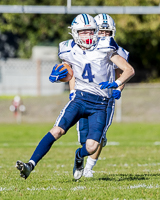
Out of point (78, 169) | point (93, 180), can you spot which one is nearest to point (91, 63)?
point (78, 169)

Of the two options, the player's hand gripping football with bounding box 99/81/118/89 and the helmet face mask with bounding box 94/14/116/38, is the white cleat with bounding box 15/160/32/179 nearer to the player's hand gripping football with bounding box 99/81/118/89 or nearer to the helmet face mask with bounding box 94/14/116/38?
the player's hand gripping football with bounding box 99/81/118/89

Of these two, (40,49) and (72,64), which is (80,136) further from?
(40,49)

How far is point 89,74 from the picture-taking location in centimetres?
477

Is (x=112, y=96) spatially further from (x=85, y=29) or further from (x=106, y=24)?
(x=106, y=24)

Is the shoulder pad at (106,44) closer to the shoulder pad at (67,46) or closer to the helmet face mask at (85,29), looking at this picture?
the helmet face mask at (85,29)

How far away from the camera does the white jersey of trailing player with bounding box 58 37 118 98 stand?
15.6 feet

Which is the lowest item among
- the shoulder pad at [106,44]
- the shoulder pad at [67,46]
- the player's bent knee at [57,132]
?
the player's bent knee at [57,132]

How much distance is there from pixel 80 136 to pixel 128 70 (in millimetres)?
996

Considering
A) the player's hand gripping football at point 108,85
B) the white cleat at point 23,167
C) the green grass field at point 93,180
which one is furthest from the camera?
the player's hand gripping football at point 108,85

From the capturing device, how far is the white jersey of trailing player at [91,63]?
187 inches

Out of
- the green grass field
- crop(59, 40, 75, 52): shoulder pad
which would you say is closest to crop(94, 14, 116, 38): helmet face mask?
crop(59, 40, 75, 52): shoulder pad

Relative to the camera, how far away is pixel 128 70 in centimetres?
471

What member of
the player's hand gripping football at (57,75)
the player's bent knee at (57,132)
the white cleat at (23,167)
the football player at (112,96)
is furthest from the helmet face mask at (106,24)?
the white cleat at (23,167)

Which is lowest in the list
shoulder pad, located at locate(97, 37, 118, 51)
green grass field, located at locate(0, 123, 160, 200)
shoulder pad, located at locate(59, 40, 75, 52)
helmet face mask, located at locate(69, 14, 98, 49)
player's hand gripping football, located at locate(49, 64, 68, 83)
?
green grass field, located at locate(0, 123, 160, 200)
